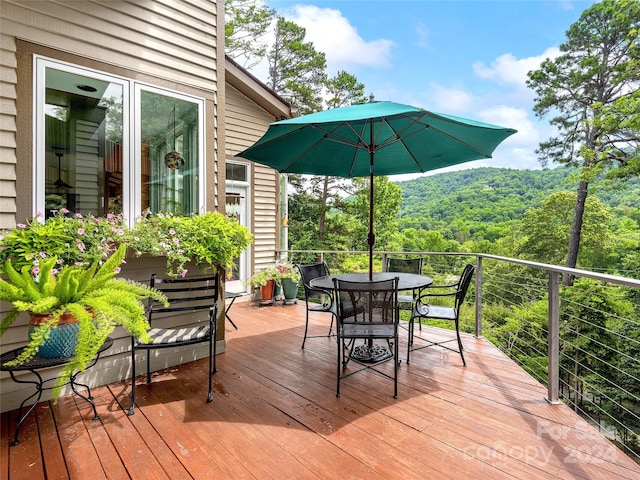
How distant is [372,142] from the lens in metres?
3.30

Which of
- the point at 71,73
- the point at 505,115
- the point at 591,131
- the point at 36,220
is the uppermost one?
the point at 505,115

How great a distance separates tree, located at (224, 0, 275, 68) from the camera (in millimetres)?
13852

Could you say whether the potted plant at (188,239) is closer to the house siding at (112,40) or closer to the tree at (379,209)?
the house siding at (112,40)

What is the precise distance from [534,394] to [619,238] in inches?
726

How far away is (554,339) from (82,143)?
4.12 metres

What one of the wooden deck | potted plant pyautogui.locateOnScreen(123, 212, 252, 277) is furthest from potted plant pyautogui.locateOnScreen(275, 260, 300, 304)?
the wooden deck

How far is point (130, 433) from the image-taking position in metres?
2.21

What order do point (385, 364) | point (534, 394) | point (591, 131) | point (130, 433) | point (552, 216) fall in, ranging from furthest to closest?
point (552, 216)
point (591, 131)
point (385, 364)
point (534, 394)
point (130, 433)

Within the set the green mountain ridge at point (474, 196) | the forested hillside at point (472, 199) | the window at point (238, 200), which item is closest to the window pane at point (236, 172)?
the window at point (238, 200)

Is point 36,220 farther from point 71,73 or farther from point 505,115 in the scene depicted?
point 505,115

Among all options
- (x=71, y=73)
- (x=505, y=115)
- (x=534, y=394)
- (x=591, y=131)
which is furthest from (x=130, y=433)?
(x=505, y=115)

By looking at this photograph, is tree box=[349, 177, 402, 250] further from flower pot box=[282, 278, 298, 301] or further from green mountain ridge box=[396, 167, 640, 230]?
flower pot box=[282, 278, 298, 301]

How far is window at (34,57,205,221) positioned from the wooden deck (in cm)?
160

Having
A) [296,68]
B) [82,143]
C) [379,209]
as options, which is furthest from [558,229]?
[82,143]
